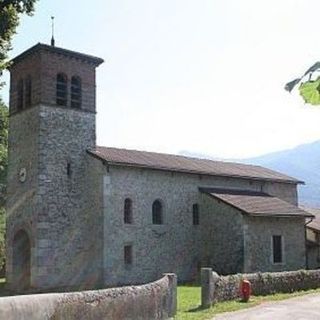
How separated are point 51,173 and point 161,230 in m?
6.61

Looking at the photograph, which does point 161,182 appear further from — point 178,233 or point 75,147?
point 75,147

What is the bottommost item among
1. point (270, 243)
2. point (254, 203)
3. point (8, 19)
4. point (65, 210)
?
point (270, 243)

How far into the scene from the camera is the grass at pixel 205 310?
52.1 feet

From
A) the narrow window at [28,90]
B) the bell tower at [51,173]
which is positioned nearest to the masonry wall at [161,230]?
the bell tower at [51,173]

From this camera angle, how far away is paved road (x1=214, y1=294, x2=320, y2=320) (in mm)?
15281

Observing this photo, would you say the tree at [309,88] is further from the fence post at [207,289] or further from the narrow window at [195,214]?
the narrow window at [195,214]

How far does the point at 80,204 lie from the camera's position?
91.0 ft

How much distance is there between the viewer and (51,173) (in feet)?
89.0

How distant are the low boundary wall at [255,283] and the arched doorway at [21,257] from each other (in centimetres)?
1273

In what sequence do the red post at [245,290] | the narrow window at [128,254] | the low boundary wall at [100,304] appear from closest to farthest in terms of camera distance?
the low boundary wall at [100,304] → the red post at [245,290] → the narrow window at [128,254]

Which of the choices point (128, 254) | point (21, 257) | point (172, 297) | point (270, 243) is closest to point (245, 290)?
point (172, 297)

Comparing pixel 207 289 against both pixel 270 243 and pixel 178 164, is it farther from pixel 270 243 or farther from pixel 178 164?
pixel 178 164

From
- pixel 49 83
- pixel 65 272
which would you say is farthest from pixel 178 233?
pixel 49 83

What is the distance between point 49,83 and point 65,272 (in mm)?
9655
